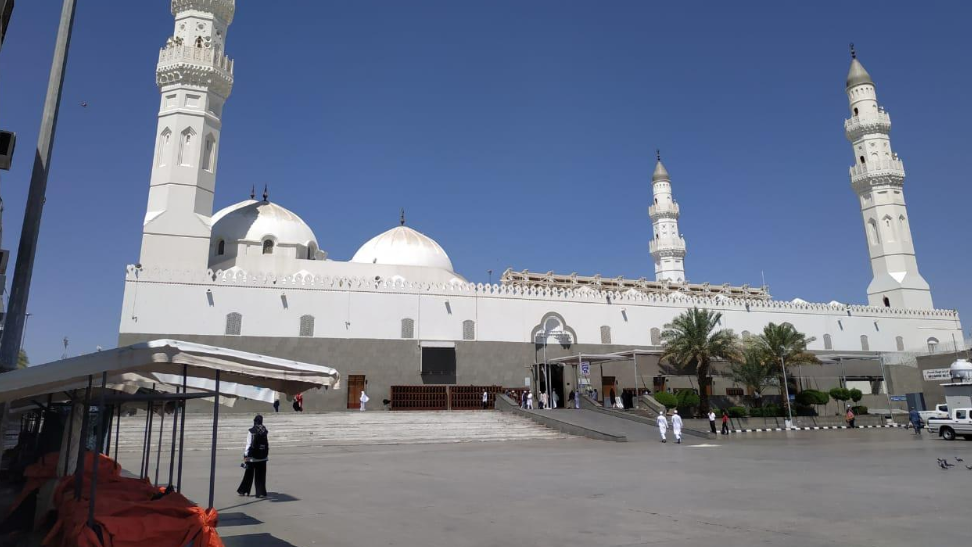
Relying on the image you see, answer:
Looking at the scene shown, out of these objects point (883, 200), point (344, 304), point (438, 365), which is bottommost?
point (438, 365)

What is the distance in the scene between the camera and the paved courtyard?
5484 millimetres

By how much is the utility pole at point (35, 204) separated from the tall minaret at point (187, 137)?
1969 cm

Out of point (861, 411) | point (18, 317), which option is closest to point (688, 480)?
point (18, 317)

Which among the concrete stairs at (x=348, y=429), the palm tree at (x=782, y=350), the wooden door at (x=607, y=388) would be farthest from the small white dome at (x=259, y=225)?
the palm tree at (x=782, y=350)

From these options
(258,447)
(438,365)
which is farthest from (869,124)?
(258,447)

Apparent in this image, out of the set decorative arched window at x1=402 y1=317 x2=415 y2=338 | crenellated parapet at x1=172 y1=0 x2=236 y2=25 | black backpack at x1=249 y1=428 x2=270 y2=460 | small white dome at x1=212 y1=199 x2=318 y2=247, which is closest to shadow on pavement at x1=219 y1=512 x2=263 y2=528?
black backpack at x1=249 y1=428 x2=270 y2=460

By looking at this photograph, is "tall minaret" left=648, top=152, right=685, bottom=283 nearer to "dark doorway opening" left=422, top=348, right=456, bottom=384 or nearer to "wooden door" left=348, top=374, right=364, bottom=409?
"dark doorway opening" left=422, top=348, right=456, bottom=384

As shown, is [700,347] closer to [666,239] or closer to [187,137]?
[666,239]

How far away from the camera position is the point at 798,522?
19.5 ft

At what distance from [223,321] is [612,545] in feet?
75.6

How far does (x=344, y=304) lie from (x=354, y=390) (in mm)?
3733

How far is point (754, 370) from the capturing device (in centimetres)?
2800

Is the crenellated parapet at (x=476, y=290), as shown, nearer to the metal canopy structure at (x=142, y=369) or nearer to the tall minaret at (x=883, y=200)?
the tall minaret at (x=883, y=200)

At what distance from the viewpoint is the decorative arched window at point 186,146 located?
2622 cm
